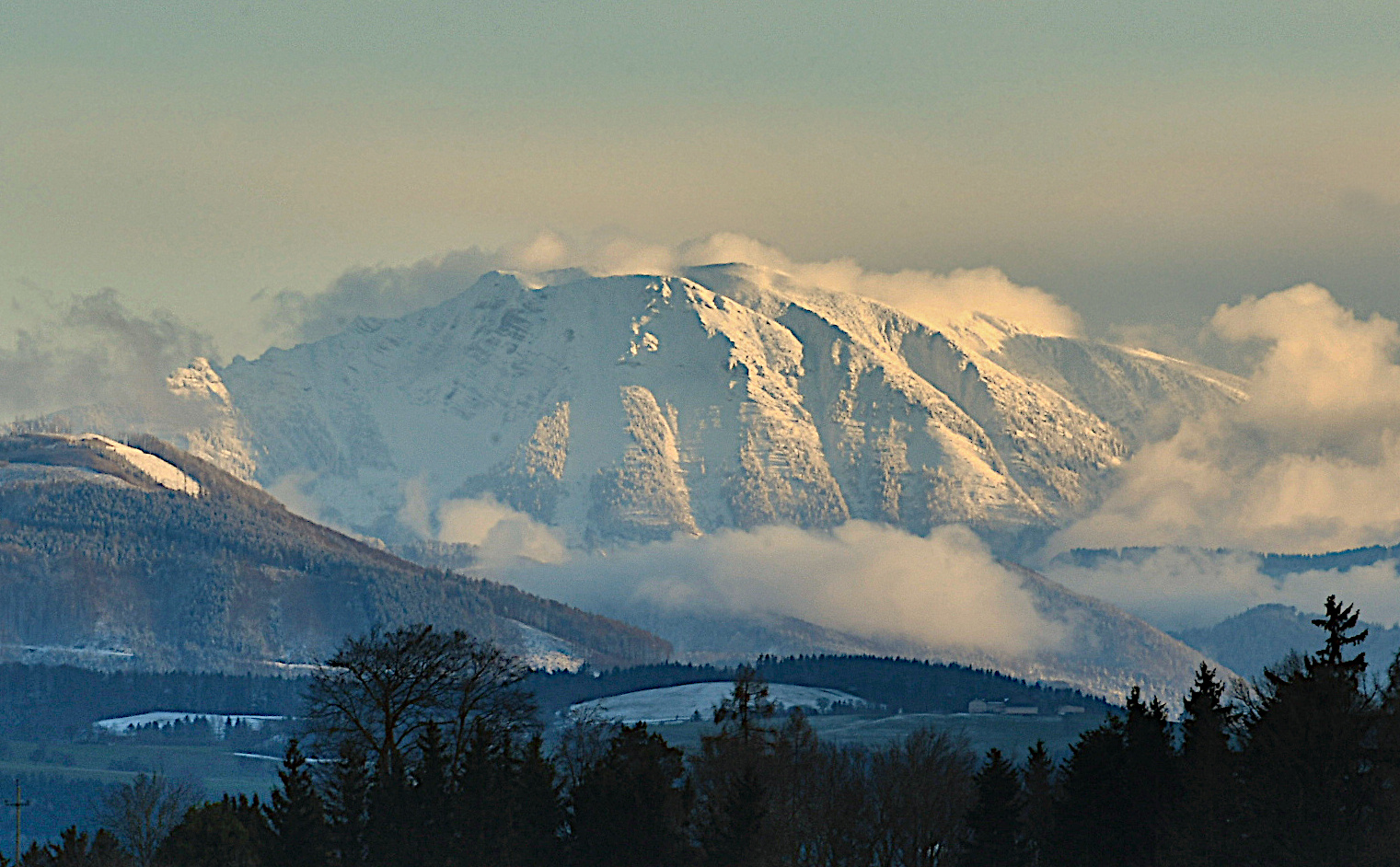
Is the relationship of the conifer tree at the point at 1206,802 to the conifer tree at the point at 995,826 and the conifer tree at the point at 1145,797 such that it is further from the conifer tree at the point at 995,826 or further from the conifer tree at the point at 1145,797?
the conifer tree at the point at 995,826

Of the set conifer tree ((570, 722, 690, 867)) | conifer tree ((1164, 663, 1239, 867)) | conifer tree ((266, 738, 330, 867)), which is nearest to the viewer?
conifer tree ((1164, 663, 1239, 867))

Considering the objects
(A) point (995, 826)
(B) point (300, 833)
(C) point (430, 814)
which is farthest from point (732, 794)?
(B) point (300, 833)

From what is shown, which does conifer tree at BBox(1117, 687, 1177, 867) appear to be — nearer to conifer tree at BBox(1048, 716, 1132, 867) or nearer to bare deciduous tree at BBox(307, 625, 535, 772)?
conifer tree at BBox(1048, 716, 1132, 867)

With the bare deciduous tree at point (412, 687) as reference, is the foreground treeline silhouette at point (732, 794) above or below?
below

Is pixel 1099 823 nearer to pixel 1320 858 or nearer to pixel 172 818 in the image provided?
pixel 1320 858

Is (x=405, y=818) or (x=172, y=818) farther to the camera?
(x=172, y=818)

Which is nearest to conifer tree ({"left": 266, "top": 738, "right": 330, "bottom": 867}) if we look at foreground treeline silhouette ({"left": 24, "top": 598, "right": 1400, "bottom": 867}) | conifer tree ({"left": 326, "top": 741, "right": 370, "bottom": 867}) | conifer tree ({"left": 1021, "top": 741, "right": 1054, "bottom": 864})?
foreground treeline silhouette ({"left": 24, "top": 598, "right": 1400, "bottom": 867})

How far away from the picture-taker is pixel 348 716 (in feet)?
436

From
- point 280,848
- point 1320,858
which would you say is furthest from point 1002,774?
point 280,848

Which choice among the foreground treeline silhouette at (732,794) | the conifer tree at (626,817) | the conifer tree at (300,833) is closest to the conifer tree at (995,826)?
the foreground treeline silhouette at (732,794)

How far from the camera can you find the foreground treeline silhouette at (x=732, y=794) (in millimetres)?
114875

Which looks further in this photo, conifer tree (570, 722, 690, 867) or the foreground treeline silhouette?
conifer tree (570, 722, 690, 867)

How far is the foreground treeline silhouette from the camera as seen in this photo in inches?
4523

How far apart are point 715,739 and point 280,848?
3141 cm
